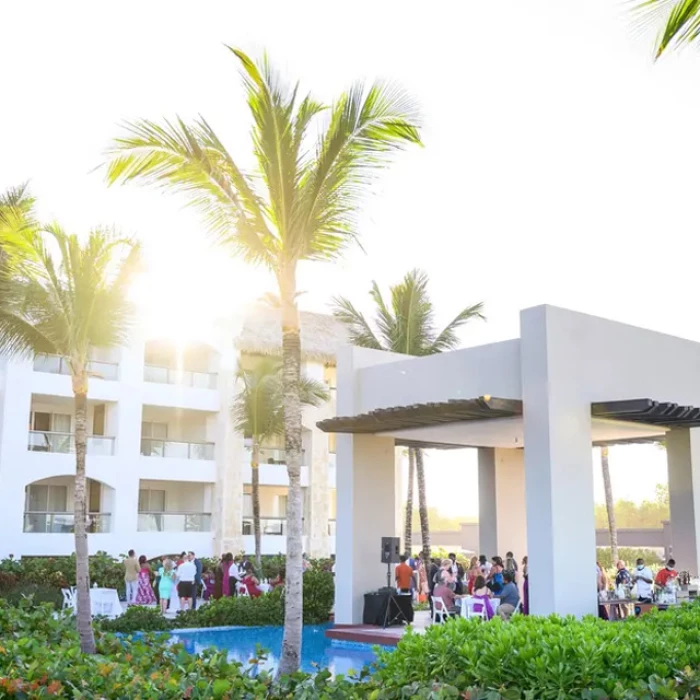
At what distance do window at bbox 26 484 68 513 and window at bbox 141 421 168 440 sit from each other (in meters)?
4.00

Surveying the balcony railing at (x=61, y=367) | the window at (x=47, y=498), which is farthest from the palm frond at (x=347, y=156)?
the window at (x=47, y=498)

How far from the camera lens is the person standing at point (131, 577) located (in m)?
23.2

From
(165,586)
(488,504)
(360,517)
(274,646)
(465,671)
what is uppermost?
(488,504)

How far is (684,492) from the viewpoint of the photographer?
60.7 feet

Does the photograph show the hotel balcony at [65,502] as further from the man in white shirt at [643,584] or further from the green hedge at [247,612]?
the man in white shirt at [643,584]

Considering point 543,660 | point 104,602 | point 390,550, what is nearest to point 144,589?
point 104,602

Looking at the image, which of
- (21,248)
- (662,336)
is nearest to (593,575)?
(662,336)

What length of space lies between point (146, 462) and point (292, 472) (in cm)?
2197

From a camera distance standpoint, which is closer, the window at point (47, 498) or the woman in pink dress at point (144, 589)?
the woman in pink dress at point (144, 589)

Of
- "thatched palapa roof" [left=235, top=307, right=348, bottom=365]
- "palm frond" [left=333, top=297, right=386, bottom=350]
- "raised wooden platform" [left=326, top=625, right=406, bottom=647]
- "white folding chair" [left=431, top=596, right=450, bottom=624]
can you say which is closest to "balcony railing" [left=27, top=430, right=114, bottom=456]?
"thatched palapa roof" [left=235, top=307, right=348, bottom=365]

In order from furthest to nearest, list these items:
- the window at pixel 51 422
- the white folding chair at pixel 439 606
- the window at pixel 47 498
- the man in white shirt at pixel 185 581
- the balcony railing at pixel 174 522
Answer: the window at pixel 51 422, the balcony railing at pixel 174 522, the window at pixel 47 498, the man in white shirt at pixel 185 581, the white folding chair at pixel 439 606

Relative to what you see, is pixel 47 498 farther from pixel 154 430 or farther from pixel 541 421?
pixel 541 421

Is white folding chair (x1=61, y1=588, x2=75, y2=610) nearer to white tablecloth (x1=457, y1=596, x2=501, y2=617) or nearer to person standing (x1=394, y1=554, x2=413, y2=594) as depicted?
person standing (x1=394, y1=554, x2=413, y2=594)

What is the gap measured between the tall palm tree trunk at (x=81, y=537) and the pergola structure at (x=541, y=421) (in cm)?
459
